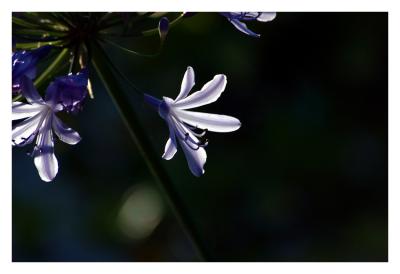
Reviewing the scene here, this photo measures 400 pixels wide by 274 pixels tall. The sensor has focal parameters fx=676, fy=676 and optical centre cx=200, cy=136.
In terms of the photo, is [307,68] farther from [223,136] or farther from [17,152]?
[17,152]

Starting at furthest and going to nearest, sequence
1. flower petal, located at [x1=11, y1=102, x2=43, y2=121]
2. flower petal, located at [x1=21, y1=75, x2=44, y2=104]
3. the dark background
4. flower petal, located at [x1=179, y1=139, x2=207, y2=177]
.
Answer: the dark background
flower petal, located at [x1=179, y1=139, x2=207, y2=177]
flower petal, located at [x1=11, y1=102, x2=43, y2=121]
flower petal, located at [x1=21, y1=75, x2=44, y2=104]

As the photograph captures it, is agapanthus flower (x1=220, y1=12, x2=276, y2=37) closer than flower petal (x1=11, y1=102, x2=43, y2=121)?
No

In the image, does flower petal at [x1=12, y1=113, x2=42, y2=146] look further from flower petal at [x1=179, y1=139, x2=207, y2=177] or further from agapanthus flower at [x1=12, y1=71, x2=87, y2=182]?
flower petal at [x1=179, y1=139, x2=207, y2=177]

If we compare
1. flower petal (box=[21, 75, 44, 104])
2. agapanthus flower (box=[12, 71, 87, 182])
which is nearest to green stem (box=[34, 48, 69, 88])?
agapanthus flower (box=[12, 71, 87, 182])

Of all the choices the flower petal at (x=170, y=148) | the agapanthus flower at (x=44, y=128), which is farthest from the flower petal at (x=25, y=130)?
the flower petal at (x=170, y=148)

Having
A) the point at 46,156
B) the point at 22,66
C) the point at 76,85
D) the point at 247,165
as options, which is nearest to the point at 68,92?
the point at 76,85

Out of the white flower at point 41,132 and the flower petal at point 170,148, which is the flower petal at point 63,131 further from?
the flower petal at point 170,148
